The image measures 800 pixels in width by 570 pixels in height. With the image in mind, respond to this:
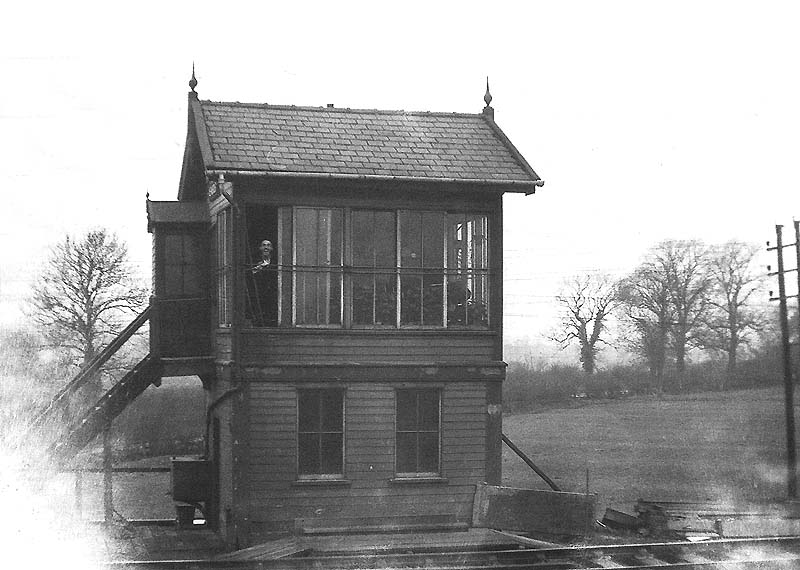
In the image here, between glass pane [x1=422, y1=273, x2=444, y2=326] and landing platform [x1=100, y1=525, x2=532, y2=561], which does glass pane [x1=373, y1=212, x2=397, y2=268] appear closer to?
glass pane [x1=422, y1=273, x2=444, y2=326]

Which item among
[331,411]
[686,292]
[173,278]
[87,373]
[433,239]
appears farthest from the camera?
[686,292]

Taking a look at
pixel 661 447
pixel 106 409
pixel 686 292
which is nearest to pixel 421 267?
pixel 106 409

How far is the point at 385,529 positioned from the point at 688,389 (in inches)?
1462

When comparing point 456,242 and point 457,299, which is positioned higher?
point 456,242

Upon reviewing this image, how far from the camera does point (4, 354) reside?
136 ft

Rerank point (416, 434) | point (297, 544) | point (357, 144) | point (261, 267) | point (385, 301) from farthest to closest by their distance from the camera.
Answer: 1. point (357, 144)
2. point (385, 301)
3. point (416, 434)
4. point (261, 267)
5. point (297, 544)

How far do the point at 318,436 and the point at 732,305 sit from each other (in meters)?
34.1

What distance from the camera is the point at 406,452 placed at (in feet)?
54.4

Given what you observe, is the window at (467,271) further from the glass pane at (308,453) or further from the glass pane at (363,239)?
the glass pane at (308,453)

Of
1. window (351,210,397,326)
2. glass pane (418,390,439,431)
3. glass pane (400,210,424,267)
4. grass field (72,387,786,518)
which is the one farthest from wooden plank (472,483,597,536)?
grass field (72,387,786,518)

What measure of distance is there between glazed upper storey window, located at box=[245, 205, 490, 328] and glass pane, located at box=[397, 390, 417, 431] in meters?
1.19

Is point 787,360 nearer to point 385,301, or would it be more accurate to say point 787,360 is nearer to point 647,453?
point 647,453

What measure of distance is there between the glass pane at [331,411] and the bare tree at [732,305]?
31.1m

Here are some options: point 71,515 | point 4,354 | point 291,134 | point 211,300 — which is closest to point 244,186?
point 291,134
